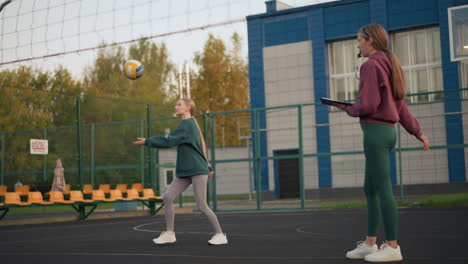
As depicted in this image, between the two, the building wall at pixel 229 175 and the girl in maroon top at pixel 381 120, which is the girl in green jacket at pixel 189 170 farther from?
the building wall at pixel 229 175

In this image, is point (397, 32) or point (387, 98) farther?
point (397, 32)

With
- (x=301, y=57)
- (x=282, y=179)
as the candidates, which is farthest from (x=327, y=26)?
(x=282, y=179)

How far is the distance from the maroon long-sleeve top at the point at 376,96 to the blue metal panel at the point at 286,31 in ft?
73.1

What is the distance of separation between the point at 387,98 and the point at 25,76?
3281cm

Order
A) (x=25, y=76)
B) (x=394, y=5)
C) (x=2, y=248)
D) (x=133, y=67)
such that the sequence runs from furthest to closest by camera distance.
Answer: (x=25, y=76) → (x=394, y=5) → (x=133, y=67) → (x=2, y=248)

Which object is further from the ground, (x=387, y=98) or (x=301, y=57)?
(x=301, y=57)

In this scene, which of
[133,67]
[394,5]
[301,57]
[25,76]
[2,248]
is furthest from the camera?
[25,76]


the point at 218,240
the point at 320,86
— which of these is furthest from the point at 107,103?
the point at 218,240

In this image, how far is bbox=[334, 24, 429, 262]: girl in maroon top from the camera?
4984 mm

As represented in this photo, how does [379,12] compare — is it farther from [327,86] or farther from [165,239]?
[165,239]

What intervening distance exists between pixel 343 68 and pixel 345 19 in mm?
1930

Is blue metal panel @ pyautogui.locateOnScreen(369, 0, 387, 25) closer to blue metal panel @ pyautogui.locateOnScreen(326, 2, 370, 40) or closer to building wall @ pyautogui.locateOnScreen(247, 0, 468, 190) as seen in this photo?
building wall @ pyautogui.locateOnScreen(247, 0, 468, 190)

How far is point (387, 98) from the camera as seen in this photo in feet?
16.5

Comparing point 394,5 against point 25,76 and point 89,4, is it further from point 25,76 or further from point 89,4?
point 25,76
